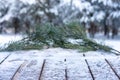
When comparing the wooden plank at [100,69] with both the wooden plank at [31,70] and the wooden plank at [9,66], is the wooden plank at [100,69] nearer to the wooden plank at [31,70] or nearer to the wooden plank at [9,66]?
the wooden plank at [31,70]

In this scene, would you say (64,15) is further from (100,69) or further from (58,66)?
(100,69)

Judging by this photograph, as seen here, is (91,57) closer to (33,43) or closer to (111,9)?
(33,43)

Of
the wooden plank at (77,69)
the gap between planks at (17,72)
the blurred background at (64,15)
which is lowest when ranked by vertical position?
the wooden plank at (77,69)

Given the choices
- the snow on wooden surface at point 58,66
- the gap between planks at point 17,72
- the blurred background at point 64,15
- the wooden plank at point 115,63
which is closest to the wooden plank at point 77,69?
the snow on wooden surface at point 58,66

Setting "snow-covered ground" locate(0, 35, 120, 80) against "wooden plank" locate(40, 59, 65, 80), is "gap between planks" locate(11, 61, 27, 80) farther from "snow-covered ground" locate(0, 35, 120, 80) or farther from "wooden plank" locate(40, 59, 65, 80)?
"wooden plank" locate(40, 59, 65, 80)

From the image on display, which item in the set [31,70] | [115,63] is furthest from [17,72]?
[115,63]
